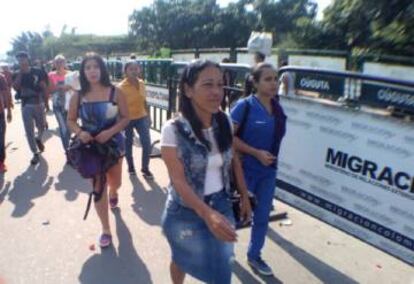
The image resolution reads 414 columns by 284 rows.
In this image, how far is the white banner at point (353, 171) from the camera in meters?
3.50

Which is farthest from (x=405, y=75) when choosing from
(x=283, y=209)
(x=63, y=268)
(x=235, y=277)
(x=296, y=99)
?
(x=63, y=268)

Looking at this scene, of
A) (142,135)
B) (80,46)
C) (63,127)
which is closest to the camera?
(142,135)

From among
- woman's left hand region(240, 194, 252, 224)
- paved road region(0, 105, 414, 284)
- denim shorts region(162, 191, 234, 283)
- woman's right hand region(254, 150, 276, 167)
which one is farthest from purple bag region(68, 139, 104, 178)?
woman's left hand region(240, 194, 252, 224)

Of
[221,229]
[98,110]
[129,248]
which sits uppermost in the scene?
[98,110]

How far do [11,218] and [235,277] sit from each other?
113 inches

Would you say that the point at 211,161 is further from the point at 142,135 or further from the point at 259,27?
the point at 259,27

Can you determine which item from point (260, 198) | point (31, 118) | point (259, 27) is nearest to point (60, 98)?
point (31, 118)

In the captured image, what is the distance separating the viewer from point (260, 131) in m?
3.77

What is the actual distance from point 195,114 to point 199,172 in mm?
334

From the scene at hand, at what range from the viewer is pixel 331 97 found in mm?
4055

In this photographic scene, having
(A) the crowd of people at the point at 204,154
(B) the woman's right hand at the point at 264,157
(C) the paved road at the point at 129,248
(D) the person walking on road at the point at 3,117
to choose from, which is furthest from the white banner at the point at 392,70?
(B) the woman's right hand at the point at 264,157

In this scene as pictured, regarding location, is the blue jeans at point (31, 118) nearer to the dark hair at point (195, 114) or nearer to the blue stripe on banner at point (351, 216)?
the blue stripe on banner at point (351, 216)

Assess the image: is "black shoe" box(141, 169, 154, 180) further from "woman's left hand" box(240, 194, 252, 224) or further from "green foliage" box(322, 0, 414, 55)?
"green foliage" box(322, 0, 414, 55)

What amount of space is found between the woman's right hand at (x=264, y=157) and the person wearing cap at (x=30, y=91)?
17.5 feet
